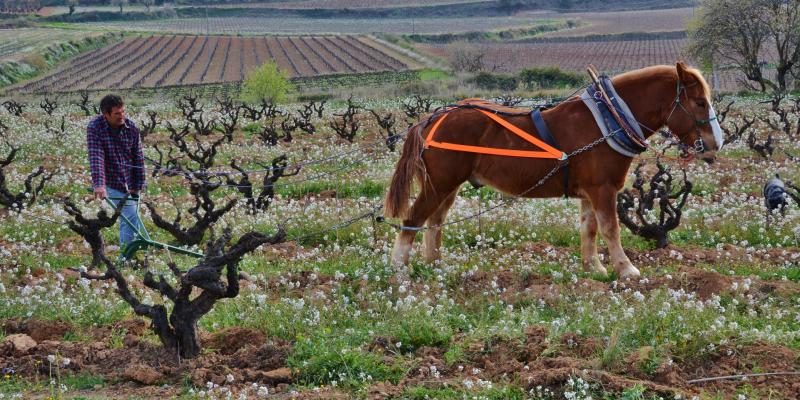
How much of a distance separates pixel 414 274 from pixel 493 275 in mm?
965

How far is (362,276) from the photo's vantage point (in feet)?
30.4

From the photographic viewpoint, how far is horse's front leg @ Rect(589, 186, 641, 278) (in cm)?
904

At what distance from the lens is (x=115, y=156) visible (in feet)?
31.0

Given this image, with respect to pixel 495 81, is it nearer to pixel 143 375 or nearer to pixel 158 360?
pixel 158 360

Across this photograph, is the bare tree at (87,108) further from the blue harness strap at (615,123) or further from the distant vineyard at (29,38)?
the distant vineyard at (29,38)

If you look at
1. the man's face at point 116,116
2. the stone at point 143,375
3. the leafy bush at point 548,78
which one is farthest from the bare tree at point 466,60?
the stone at point 143,375

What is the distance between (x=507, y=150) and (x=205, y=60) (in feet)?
251

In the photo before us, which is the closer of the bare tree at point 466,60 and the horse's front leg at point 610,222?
the horse's front leg at point 610,222

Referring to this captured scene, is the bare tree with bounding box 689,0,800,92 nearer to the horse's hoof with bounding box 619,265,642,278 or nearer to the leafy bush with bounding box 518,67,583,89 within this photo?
the leafy bush with bounding box 518,67,583,89

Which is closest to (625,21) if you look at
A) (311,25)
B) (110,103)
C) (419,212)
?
(311,25)

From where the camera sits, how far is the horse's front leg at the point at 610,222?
9039mm

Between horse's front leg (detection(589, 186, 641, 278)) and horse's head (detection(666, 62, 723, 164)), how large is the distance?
1.07 metres

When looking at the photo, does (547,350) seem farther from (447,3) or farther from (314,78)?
(447,3)

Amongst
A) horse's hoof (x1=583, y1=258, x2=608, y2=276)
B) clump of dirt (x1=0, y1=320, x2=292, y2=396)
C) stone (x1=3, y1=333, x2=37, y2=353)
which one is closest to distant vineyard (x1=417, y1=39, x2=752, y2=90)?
horse's hoof (x1=583, y1=258, x2=608, y2=276)
